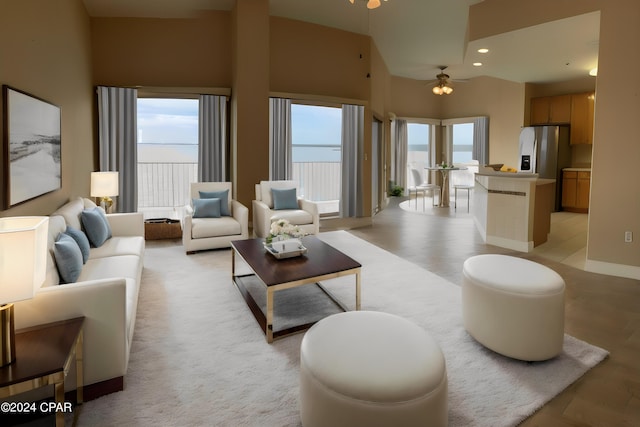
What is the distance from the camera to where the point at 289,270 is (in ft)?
9.95

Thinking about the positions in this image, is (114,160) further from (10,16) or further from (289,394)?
(289,394)

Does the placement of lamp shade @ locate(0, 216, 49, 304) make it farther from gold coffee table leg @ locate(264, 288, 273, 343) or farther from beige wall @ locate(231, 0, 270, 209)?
beige wall @ locate(231, 0, 270, 209)

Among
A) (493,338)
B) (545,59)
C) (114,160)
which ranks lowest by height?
(493,338)

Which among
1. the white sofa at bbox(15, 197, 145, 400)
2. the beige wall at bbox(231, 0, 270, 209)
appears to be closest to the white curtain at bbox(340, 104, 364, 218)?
the beige wall at bbox(231, 0, 270, 209)

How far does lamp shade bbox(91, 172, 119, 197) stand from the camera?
16.5 feet

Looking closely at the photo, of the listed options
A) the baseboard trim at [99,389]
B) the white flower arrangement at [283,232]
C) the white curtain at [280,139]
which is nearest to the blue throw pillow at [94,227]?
the white flower arrangement at [283,232]

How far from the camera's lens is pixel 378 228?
702cm

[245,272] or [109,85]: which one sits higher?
[109,85]

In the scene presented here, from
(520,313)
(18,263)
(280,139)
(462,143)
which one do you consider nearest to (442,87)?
(462,143)

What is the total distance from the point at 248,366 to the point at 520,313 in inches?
65.5

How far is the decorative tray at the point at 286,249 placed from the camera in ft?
10.9

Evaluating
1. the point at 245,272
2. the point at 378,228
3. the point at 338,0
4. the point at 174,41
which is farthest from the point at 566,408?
the point at 174,41

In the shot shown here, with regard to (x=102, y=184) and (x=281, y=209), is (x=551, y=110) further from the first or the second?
(x=102, y=184)

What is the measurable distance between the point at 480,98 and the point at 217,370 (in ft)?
33.4
